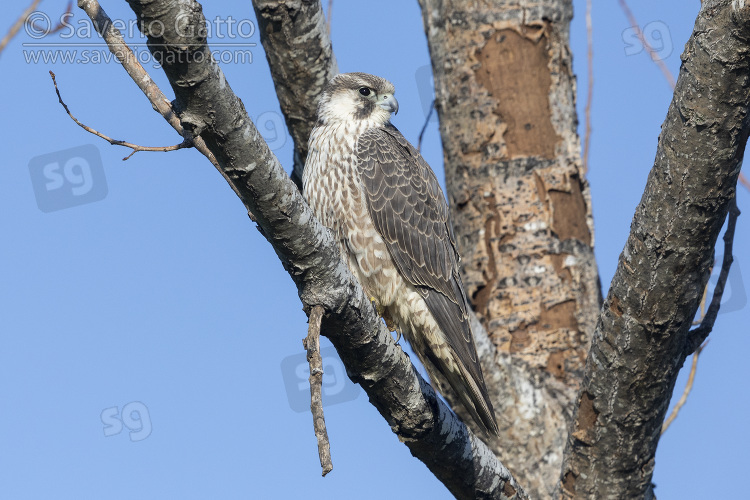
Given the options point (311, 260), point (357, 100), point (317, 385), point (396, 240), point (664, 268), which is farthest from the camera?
point (357, 100)

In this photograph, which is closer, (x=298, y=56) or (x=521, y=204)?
(x=298, y=56)

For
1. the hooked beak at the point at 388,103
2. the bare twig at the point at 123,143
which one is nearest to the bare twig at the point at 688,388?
the hooked beak at the point at 388,103

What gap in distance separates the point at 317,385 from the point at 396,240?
1.76m

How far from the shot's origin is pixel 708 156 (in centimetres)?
280

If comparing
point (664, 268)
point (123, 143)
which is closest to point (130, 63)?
point (123, 143)

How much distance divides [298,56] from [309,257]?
1870 mm

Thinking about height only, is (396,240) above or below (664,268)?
above

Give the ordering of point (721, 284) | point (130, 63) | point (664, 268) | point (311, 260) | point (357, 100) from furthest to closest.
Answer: point (357, 100), point (721, 284), point (664, 268), point (311, 260), point (130, 63)

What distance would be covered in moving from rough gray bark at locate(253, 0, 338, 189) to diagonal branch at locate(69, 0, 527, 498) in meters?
1.59

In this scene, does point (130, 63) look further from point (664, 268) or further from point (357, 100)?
point (357, 100)

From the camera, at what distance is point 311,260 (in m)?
2.70

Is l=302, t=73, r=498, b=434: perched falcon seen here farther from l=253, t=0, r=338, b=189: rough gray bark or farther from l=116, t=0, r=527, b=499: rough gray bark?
l=116, t=0, r=527, b=499: rough gray bark

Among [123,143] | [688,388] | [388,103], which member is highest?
[388,103]

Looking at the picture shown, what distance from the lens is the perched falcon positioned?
4.10 metres
